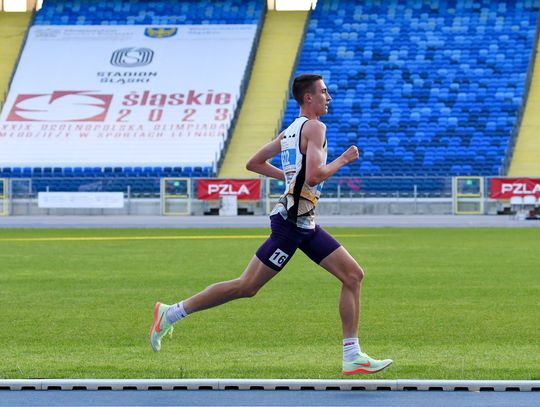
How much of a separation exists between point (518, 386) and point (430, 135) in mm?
39952

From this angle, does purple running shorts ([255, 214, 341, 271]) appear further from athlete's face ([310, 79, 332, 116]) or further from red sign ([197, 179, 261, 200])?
red sign ([197, 179, 261, 200])

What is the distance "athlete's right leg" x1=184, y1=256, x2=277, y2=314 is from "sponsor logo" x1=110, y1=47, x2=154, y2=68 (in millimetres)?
44691

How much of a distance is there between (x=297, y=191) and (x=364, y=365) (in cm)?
126

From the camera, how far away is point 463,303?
44.9 ft

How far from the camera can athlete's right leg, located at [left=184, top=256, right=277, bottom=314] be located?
26.9 ft

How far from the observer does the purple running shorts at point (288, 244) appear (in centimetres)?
808

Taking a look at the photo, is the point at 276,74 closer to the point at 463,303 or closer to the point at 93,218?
the point at 93,218

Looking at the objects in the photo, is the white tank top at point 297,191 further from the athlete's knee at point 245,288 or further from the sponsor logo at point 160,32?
the sponsor logo at point 160,32

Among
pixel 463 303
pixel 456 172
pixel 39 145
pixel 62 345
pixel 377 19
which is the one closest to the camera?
pixel 62 345

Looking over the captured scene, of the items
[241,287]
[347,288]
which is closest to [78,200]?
[241,287]

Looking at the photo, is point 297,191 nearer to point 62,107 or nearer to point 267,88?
point 267,88

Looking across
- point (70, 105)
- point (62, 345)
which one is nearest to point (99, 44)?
point (70, 105)

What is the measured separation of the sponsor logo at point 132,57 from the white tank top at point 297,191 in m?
45.1

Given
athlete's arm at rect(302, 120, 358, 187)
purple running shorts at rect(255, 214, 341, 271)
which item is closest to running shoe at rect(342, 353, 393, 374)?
purple running shorts at rect(255, 214, 341, 271)
